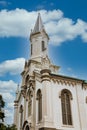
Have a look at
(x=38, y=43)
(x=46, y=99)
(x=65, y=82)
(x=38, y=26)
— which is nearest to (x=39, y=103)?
(x=46, y=99)

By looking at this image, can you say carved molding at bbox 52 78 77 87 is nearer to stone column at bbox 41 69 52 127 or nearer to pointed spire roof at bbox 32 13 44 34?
stone column at bbox 41 69 52 127

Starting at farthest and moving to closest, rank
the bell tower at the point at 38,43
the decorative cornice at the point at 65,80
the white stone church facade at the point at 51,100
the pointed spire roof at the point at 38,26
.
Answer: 1. the pointed spire roof at the point at 38,26
2. the bell tower at the point at 38,43
3. the decorative cornice at the point at 65,80
4. the white stone church facade at the point at 51,100

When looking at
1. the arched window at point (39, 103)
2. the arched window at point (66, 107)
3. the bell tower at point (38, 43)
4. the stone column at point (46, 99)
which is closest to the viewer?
the stone column at point (46, 99)

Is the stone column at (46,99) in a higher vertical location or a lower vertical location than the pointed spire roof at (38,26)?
lower

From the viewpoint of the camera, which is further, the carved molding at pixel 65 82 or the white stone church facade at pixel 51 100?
the carved molding at pixel 65 82

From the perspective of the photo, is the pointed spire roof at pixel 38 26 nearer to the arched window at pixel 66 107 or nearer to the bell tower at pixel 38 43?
the bell tower at pixel 38 43

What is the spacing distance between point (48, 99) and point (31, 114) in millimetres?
4509

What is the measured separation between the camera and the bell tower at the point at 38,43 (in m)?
37.0

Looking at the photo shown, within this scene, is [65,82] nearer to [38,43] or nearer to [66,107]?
[66,107]

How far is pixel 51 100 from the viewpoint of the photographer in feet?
93.1

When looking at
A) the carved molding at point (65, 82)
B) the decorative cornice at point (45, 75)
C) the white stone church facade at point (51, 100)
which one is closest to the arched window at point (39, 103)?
the white stone church facade at point (51, 100)

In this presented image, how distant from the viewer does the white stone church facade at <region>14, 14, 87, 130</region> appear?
91.3ft

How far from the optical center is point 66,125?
28.3m

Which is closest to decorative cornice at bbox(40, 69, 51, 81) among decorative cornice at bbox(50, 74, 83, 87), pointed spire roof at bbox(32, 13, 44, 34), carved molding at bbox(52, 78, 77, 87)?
decorative cornice at bbox(50, 74, 83, 87)
